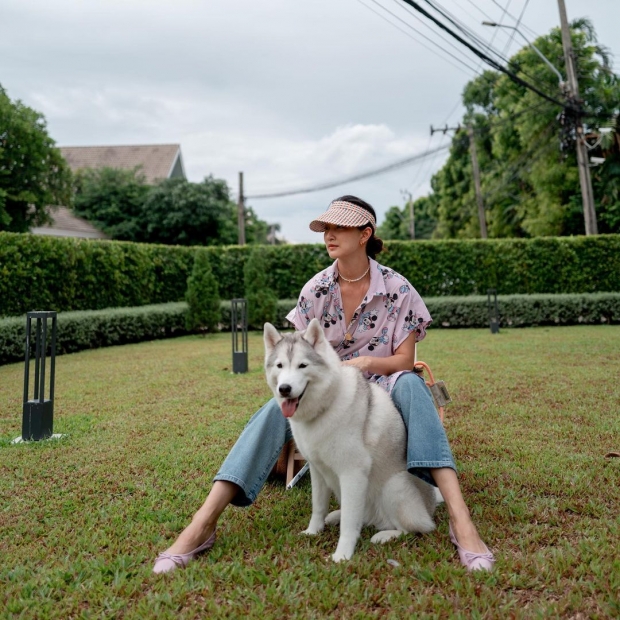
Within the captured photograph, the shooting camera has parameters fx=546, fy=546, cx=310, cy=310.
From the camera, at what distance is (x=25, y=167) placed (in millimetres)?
23781

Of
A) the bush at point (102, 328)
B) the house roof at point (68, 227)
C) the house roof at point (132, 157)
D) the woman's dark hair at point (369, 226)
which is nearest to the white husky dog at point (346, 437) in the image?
the woman's dark hair at point (369, 226)

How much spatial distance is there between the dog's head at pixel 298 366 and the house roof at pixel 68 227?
2615cm

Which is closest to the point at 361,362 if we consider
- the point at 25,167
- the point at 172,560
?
the point at 172,560

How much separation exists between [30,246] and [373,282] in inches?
379

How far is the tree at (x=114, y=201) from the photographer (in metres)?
27.1

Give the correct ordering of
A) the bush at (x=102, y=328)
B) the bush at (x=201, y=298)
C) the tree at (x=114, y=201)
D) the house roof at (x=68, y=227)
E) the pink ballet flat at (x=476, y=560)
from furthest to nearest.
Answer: the tree at (x=114, y=201)
the house roof at (x=68, y=227)
the bush at (x=201, y=298)
the bush at (x=102, y=328)
the pink ballet flat at (x=476, y=560)

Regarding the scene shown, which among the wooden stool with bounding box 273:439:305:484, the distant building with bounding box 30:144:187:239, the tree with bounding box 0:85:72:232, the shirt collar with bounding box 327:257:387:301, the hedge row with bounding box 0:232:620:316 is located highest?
the distant building with bounding box 30:144:187:239

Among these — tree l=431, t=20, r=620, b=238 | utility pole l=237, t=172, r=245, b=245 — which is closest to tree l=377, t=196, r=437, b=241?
tree l=431, t=20, r=620, b=238

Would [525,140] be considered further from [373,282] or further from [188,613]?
[188,613]

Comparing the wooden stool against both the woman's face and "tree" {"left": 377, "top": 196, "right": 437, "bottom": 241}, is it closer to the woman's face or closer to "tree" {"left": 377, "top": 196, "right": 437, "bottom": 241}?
the woman's face

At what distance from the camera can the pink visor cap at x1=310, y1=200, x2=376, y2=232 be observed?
2951mm

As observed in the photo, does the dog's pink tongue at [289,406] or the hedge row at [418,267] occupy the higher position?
the hedge row at [418,267]

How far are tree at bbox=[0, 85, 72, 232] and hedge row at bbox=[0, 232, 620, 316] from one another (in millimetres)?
11119

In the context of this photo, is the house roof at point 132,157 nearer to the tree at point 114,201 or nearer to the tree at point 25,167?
the tree at point 114,201
